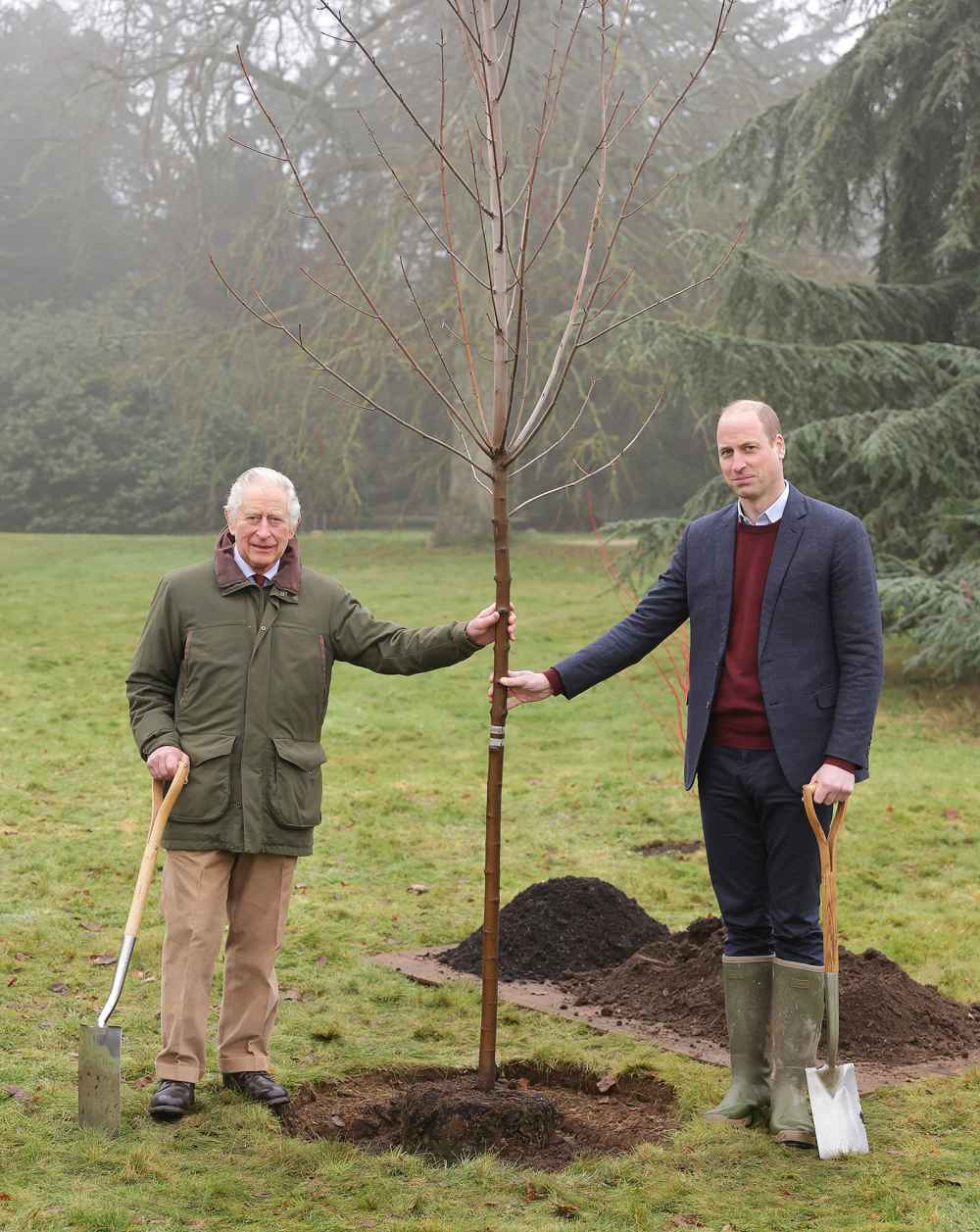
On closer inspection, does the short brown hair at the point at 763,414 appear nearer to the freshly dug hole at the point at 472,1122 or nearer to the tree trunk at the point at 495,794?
the tree trunk at the point at 495,794

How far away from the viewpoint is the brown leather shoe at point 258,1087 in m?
4.42

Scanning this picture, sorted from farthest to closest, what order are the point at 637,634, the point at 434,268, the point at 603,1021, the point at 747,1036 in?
the point at 434,268, the point at 603,1021, the point at 637,634, the point at 747,1036

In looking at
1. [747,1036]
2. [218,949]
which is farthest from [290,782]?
[747,1036]

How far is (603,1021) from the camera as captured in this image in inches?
213

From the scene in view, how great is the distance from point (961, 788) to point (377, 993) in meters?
5.07

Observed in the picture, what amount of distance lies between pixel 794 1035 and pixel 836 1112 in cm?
24

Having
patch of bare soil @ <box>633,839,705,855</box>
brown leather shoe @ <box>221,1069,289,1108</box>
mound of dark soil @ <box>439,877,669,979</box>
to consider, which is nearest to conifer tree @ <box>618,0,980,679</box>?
patch of bare soil @ <box>633,839,705,855</box>

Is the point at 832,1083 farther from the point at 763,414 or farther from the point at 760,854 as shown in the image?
the point at 763,414

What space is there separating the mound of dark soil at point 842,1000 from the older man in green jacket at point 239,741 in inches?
62.6

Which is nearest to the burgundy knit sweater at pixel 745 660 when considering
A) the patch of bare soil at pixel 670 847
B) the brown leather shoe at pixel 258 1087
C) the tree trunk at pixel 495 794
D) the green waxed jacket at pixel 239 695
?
the tree trunk at pixel 495 794

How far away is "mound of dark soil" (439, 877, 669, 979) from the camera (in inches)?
239

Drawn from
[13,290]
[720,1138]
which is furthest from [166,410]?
[720,1138]

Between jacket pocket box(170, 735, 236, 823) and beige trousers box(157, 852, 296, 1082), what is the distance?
0.13 metres

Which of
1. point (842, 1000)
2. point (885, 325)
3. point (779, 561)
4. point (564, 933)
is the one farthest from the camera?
point (885, 325)
